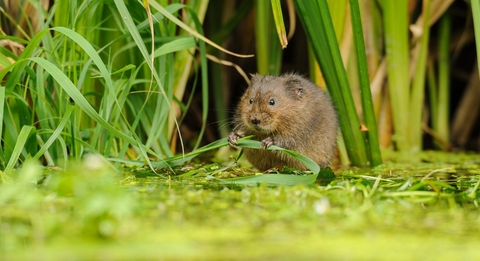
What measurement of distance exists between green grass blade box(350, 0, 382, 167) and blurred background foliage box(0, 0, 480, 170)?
0.22 ft

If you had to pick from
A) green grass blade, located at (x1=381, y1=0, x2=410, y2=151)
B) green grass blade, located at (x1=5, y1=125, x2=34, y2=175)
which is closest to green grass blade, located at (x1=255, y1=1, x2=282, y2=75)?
green grass blade, located at (x1=381, y1=0, x2=410, y2=151)

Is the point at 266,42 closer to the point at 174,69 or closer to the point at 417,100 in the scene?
the point at 174,69

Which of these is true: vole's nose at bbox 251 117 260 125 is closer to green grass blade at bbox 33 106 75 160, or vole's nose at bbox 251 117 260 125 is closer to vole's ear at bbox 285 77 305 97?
vole's ear at bbox 285 77 305 97

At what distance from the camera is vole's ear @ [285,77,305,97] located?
4.16m

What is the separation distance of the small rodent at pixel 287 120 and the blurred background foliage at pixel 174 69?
22 centimetres

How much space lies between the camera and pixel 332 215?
2473 mm

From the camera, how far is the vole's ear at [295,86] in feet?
13.6

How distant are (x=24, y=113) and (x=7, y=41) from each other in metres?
0.47

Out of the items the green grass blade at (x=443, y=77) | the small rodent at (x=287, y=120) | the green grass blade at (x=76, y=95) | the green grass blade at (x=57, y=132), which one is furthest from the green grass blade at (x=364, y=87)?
the green grass blade at (x=443, y=77)

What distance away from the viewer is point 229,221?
2.36 m

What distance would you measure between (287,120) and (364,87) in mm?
510

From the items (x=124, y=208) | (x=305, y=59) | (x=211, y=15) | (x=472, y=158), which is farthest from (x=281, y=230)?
(x=305, y=59)

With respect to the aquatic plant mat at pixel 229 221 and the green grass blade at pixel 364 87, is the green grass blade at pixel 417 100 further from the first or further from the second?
the aquatic plant mat at pixel 229 221

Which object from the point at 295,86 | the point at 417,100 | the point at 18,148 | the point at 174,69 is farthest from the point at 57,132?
the point at 417,100
